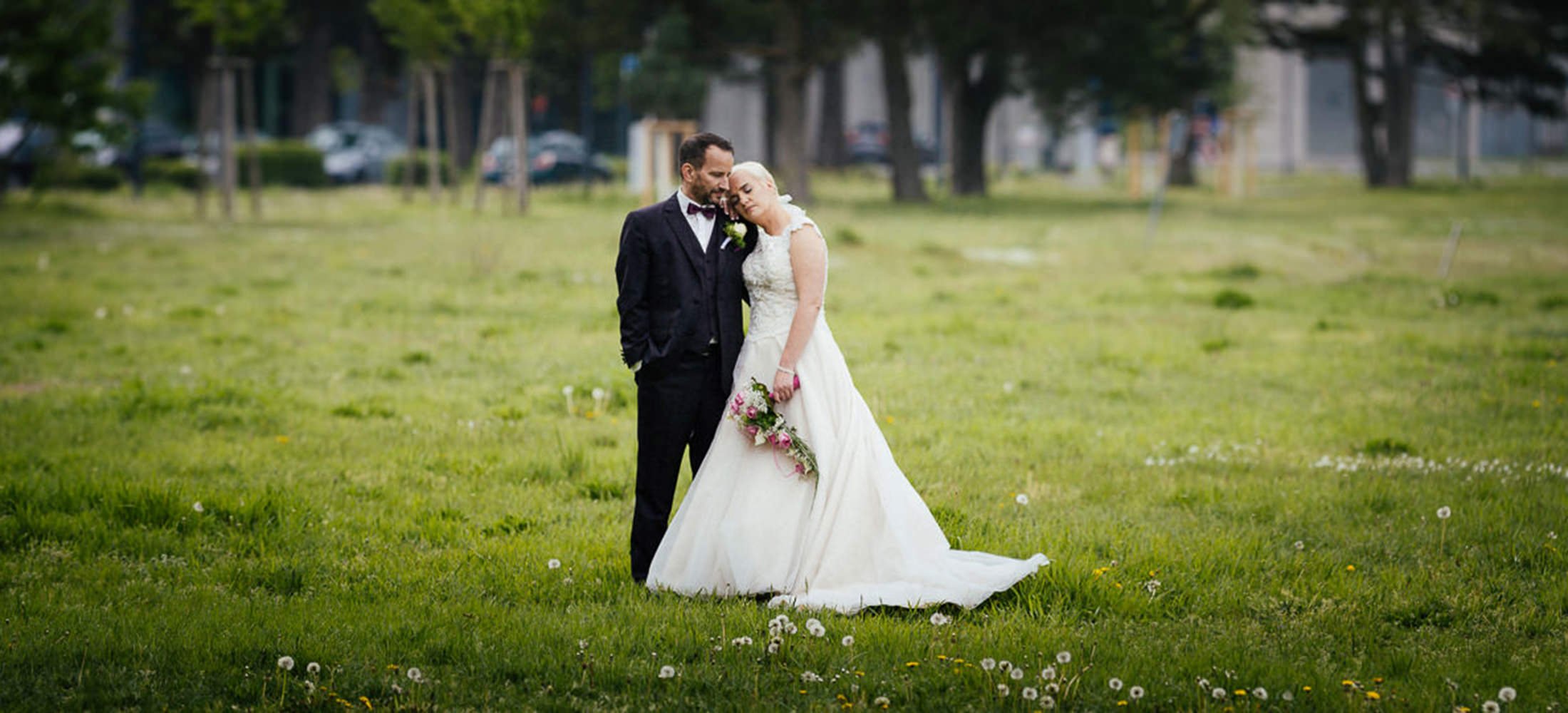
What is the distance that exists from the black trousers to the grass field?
22cm

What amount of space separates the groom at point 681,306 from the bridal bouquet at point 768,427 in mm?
202

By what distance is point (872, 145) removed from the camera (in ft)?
208

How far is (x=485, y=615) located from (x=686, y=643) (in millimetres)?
785

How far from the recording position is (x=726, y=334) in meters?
5.93

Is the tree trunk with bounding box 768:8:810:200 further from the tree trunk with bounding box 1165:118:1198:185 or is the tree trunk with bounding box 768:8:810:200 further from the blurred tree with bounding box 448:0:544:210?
the tree trunk with bounding box 1165:118:1198:185

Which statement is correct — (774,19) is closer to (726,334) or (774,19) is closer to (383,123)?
(726,334)

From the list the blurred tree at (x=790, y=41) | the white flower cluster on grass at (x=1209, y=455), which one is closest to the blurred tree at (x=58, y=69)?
the blurred tree at (x=790, y=41)

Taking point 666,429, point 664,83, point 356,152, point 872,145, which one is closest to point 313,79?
point 356,152

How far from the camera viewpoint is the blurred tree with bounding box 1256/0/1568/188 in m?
37.8

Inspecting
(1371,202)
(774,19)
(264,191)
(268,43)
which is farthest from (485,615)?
(268,43)

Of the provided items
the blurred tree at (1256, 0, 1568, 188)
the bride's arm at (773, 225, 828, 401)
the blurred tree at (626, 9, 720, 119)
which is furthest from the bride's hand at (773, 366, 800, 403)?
the blurred tree at (1256, 0, 1568, 188)

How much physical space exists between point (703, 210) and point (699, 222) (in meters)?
0.06

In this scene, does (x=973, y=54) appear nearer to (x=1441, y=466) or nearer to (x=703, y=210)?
(x=1441, y=466)

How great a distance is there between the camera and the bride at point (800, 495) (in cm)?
574
